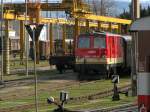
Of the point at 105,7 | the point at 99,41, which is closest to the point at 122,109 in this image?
the point at 99,41

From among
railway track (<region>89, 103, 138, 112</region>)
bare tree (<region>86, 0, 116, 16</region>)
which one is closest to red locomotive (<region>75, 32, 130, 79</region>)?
railway track (<region>89, 103, 138, 112</region>)

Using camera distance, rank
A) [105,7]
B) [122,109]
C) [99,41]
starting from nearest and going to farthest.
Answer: [122,109] → [99,41] → [105,7]

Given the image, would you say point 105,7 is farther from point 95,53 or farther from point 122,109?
point 122,109

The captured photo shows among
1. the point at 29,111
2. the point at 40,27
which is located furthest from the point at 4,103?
the point at 40,27

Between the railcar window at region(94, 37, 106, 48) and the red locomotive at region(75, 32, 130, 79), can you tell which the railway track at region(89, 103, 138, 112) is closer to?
the red locomotive at region(75, 32, 130, 79)

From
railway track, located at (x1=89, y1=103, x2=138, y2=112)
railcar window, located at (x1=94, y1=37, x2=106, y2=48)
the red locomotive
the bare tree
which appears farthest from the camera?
the bare tree

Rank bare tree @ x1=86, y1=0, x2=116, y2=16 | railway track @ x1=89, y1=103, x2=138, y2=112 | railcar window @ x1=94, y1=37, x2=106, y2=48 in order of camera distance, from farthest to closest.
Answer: bare tree @ x1=86, y1=0, x2=116, y2=16 → railcar window @ x1=94, y1=37, x2=106, y2=48 → railway track @ x1=89, y1=103, x2=138, y2=112

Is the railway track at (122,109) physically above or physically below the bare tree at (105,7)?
below

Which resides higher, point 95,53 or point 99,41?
point 99,41

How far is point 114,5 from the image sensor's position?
103 metres

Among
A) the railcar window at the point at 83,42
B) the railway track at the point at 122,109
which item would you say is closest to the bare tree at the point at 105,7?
the railcar window at the point at 83,42

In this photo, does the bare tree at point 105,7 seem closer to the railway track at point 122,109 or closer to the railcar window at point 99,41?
the railcar window at point 99,41

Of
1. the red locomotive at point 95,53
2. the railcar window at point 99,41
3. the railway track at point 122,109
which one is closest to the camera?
the railway track at point 122,109

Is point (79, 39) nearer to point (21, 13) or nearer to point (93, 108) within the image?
point (93, 108)
